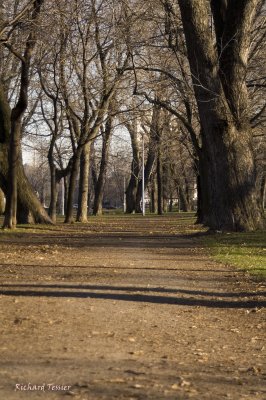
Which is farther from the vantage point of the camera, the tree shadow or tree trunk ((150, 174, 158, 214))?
tree trunk ((150, 174, 158, 214))

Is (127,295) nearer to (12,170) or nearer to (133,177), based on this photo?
(12,170)

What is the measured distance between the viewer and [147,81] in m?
33.9

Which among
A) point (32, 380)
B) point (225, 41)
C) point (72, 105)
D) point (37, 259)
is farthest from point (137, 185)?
point (32, 380)

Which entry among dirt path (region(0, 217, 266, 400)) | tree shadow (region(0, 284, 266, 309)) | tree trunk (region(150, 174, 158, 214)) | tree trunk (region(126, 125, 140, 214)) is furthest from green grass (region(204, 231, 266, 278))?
tree trunk (region(150, 174, 158, 214))

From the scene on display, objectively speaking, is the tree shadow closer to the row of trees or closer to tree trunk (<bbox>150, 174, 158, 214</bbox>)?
the row of trees

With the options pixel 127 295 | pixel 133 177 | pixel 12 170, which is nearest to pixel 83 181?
pixel 12 170

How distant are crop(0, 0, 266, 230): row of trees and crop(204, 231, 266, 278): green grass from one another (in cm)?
136

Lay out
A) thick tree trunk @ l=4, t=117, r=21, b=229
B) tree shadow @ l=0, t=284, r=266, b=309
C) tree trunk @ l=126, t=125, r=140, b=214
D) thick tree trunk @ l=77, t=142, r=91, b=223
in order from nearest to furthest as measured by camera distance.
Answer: tree shadow @ l=0, t=284, r=266, b=309, thick tree trunk @ l=4, t=117, r=21, b=229, thick tree trunk @ l=77, t=142, r=91, b=223, tree trunk @ l=126, t=125, r=140, b=214

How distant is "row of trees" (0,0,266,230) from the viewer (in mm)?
24469

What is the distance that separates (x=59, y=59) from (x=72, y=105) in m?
4.92

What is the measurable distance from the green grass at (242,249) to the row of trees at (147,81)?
4.46 feet

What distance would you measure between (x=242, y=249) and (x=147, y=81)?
15.5 metres

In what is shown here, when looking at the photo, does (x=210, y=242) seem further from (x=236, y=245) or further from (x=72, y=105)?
(x=72, y=105)

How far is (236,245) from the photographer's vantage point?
21.2 meters
